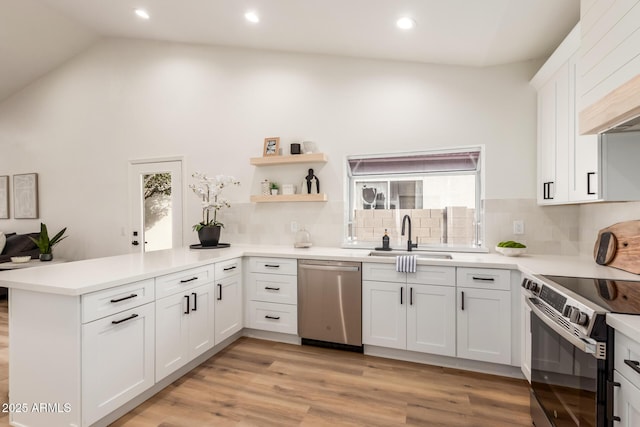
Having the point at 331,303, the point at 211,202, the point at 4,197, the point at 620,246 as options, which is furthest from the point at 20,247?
the point at 620,246

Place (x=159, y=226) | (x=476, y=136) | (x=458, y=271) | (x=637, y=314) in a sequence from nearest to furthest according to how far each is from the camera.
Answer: (x=637, y=314) → (x=458, y=271) → (x=476, y=136) → (x=159, y=226)

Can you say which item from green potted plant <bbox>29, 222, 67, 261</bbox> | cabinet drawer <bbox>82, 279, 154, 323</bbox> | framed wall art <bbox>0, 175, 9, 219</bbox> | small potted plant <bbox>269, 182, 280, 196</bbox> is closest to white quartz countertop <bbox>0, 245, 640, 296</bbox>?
cabinet drawer <bbox>82, 279, 154, 323</bbox>

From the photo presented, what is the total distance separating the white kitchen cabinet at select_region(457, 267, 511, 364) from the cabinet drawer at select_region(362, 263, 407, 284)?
0.47 metres

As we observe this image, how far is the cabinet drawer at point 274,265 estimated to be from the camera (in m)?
3.08

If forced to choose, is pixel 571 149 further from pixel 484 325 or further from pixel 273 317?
pixel 273 317

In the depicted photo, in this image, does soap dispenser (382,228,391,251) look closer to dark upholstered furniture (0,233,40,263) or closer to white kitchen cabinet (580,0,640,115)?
white kitchen cabinet (580,0,640,115)

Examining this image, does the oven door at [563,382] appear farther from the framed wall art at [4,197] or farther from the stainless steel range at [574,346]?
the framed wall art at [4,197]

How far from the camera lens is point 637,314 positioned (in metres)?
1.18

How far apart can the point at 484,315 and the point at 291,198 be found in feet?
6.91

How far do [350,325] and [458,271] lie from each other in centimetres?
104

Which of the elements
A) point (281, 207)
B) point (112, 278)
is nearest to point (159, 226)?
point (281, 207)

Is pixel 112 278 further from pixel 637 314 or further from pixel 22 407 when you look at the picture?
pixel 637 314

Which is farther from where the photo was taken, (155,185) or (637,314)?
(155,185)

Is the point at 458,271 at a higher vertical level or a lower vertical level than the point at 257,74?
lower
